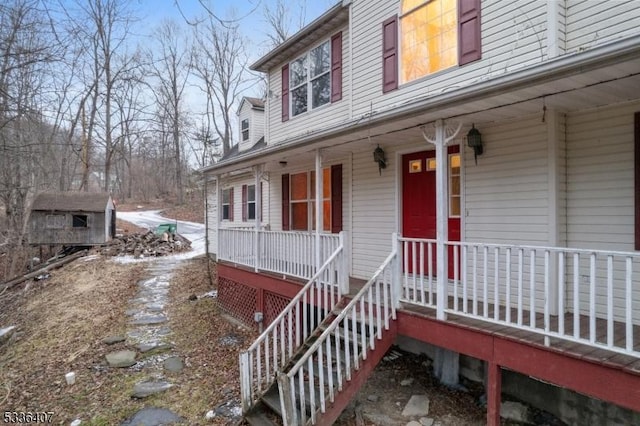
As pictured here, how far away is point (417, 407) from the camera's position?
523cm

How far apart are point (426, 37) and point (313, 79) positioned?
331 centimetres

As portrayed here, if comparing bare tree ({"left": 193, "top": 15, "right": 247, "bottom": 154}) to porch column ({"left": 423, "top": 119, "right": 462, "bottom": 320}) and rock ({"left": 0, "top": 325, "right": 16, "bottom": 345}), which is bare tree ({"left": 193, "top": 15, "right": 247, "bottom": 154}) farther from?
porch column ({"left": 423, "top": 119, "right": 462, "bottom": 320})

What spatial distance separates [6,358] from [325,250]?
6.94 meters

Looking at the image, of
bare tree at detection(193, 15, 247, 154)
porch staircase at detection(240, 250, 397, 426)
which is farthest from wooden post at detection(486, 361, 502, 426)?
bare tree at detection(193, 15, 247, 154)

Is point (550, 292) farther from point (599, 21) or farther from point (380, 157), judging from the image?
point (380, 157)

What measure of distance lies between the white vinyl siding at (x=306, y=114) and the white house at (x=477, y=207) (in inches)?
3.2

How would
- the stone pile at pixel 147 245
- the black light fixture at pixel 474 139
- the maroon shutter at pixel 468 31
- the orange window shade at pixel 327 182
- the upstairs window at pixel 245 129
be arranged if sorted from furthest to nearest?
the stone pile at pixel 147 245 → the upstairs window at pixel 245 129 → the orange window shade at pixel 327 182 → the maroon shutter at pixel 468 31 → the black light fixture at pixel 474 139

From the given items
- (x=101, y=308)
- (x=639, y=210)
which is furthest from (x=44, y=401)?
(x=639, y=210)

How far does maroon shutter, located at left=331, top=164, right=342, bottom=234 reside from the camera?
8.38 m

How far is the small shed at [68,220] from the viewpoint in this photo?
18.2 meters

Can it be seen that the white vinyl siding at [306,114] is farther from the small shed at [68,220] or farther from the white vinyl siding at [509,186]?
the small shed at [68,220]

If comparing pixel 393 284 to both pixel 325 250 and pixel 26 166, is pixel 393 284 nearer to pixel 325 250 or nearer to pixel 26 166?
pixel 325 250

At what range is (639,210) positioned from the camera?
430cm

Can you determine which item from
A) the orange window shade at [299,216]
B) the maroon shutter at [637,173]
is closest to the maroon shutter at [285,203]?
the orange window shade at [299,216]
